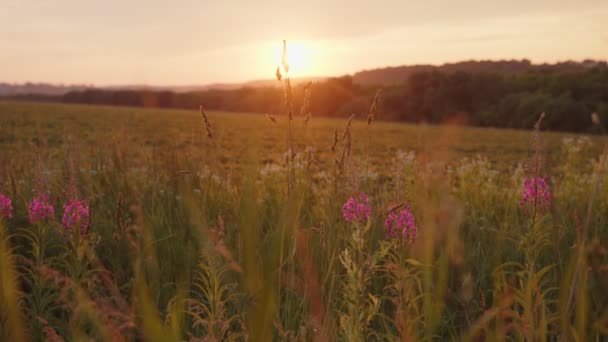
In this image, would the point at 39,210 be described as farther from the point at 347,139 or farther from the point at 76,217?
the point at 347,139

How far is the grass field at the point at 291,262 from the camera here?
69.7 inches

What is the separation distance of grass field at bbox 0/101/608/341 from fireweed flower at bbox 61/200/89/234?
42 mm

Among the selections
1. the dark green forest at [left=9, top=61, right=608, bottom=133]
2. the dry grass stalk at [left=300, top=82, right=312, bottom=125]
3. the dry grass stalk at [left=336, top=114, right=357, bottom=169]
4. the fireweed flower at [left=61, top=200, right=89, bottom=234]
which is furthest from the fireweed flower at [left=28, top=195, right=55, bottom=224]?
the dark green forest at [left=9, top=61, right=608, bottom=133]

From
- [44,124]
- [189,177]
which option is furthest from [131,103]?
[189,177]

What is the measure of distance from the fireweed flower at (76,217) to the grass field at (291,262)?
42mm

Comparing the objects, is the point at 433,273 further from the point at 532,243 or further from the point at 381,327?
the point at 532,243

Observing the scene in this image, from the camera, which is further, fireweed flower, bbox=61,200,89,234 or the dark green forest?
the dark green forest

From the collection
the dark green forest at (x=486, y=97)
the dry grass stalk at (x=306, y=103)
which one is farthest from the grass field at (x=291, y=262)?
the dark green forest at (x=486, y=97)

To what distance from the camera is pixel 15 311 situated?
2.28 m

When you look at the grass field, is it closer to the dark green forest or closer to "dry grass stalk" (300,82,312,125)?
"dry grass stalk" (300,82,312,125)

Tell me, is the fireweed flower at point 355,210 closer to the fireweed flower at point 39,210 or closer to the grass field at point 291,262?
the grass field at point 291,262

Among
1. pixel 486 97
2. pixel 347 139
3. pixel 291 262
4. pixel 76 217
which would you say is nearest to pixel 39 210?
pixel 76 217

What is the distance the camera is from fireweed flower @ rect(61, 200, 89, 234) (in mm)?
Result: 2301

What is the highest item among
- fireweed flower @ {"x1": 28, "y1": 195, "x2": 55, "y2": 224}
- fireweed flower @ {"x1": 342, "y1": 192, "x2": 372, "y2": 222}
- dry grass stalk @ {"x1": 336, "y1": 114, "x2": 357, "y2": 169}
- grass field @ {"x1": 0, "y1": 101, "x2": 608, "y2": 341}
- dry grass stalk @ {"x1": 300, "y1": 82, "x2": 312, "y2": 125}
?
dry grass stalk @ {"x1": 300, "y1": 82, "x2": 312, "y2": 125}
